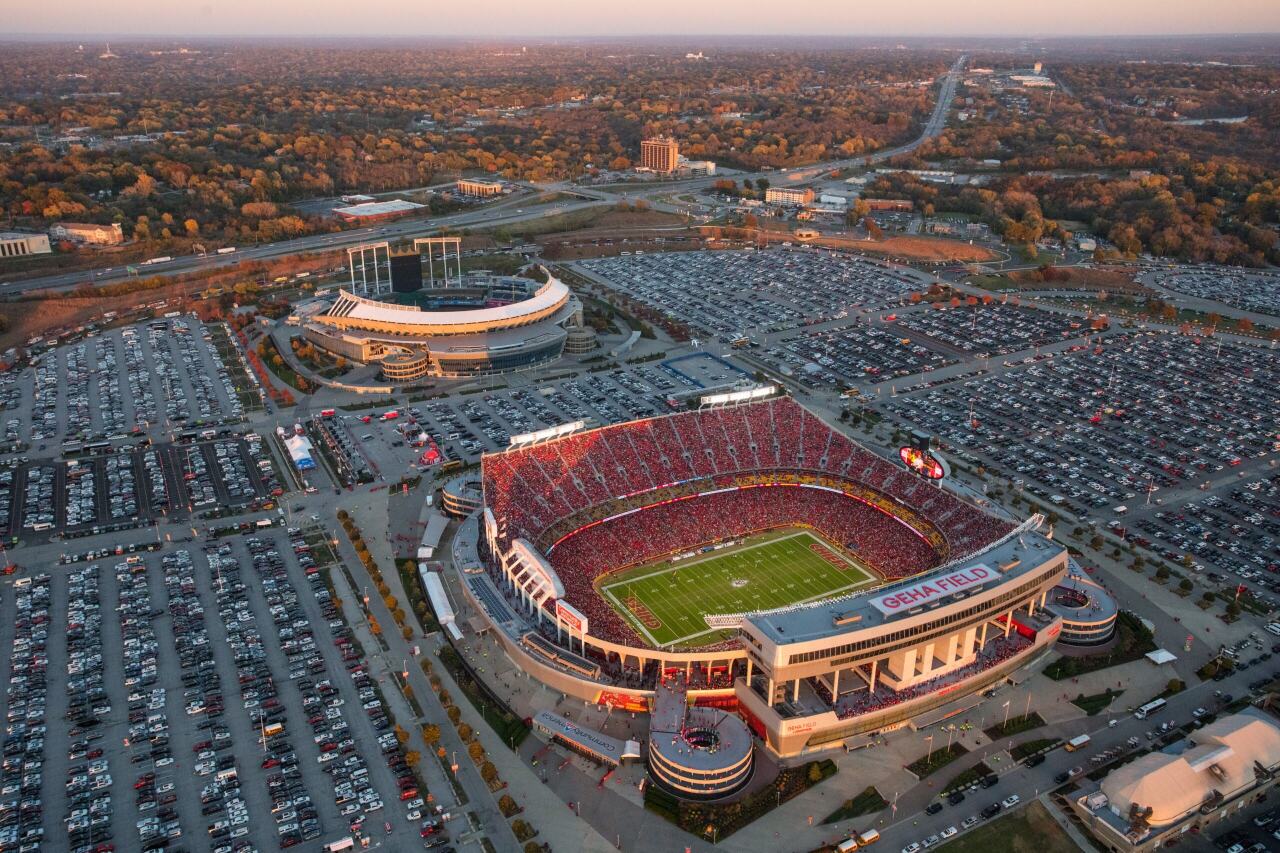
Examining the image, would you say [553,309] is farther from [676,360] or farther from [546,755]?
[546,755]

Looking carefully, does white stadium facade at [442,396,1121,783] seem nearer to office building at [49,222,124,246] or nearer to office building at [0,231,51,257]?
office building at [0,231,51,257]

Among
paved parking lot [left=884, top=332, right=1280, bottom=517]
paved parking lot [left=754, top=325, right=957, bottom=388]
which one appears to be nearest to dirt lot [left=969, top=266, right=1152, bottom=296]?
paved parking lot [left=884, top=332, right=1280, bottom=517]

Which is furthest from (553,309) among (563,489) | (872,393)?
(563,489)

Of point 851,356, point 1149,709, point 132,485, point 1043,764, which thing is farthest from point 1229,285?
point 132,485

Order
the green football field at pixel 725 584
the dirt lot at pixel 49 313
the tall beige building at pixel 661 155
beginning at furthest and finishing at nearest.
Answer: the tall beige building at pixel 661 155
the dirt lot at pixel 49 313
the green football field at pixel 725 584

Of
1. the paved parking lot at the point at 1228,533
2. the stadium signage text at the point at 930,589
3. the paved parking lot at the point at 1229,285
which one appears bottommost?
the paved parking lot at the point at 1228,533

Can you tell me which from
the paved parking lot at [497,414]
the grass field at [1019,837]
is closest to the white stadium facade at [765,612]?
the grass field at [1019,837]

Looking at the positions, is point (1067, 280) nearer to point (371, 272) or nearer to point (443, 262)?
point (443, 262)

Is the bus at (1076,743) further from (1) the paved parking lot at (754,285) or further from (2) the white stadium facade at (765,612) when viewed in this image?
(1) the paved parking lot at (754,285)
